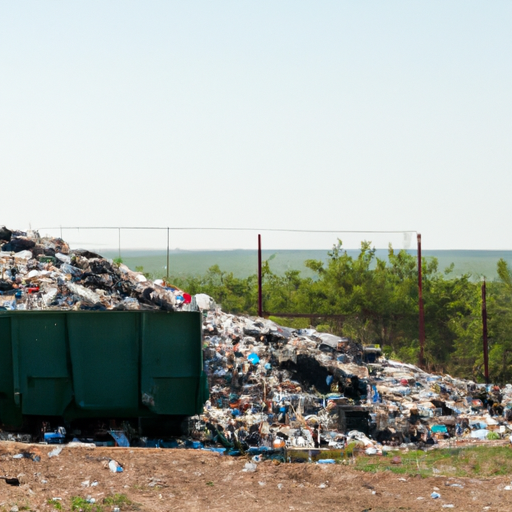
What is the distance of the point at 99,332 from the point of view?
8898 mm

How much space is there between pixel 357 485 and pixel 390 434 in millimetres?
2849

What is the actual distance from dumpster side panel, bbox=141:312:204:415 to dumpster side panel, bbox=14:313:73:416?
0.91 meters

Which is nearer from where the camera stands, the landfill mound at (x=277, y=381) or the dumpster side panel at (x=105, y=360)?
the dumpster side panel at (x=105, y=360)

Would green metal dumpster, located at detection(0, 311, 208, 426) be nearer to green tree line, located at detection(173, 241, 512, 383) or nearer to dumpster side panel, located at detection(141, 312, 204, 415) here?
dumpster side panel, located at detection(141, 312, 204, 415)

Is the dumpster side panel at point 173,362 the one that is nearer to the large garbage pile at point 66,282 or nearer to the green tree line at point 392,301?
the large garbage pile at point 66,282

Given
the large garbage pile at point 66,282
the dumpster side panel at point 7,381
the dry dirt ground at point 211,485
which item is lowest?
the dry dirt ground at point 211,485

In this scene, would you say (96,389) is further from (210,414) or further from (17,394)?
(210,414)

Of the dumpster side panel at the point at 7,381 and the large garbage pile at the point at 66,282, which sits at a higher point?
the large garbage pile at the point at 66,282

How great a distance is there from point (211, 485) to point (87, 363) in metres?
2.26

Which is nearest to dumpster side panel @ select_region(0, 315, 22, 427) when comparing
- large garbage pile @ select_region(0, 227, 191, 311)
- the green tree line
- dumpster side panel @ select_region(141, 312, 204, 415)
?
dumpster side panel @ select_region(141, 312, 204, 415)

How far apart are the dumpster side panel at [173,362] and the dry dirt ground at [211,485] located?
2.79 ft

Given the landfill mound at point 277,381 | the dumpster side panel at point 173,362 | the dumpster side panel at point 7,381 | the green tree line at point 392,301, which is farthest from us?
the green tree line at point 392,301

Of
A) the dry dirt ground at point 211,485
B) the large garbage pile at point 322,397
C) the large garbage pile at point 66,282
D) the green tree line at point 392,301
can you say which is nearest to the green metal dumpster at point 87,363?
the dry dirt ground at point 211,485

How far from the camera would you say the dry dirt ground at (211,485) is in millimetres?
6797
